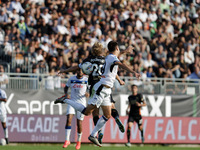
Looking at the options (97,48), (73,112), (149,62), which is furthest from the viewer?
(149,62)

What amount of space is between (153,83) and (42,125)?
481 centimetres

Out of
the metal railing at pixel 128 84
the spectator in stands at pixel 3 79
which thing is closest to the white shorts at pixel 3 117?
the spectator in stands at pixel 3 79

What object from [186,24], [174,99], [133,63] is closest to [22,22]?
[133,63]

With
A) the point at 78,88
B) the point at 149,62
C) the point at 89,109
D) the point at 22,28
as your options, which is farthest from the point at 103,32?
the point at 89,109

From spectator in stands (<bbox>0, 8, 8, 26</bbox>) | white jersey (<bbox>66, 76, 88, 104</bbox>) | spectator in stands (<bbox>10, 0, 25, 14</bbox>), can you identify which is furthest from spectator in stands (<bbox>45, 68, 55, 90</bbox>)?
spectator in stands (<bbox>10, 0, 25, 14</bbox>)

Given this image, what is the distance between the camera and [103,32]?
23906mm

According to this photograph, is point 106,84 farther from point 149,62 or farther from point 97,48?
point 149,62

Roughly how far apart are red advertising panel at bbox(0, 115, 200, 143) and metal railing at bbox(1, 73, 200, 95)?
118cm

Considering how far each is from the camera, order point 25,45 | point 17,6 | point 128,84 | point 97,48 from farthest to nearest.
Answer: point 17,6 < point 25,45 < point 128,84 < point 97,48

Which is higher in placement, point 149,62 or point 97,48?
point 97,48

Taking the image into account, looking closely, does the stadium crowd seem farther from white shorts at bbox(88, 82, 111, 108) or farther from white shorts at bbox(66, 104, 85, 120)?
white shorts at bbox(88, 82, 111, 108)

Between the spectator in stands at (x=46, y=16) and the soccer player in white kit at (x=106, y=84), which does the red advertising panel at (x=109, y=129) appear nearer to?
the spectator in stands at (x=46, y=16)

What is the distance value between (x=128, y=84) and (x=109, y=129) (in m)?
2.03

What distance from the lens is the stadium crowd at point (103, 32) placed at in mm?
20656
